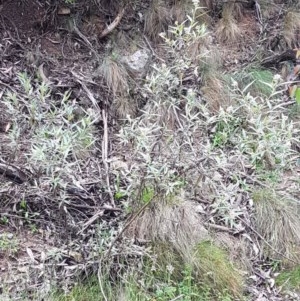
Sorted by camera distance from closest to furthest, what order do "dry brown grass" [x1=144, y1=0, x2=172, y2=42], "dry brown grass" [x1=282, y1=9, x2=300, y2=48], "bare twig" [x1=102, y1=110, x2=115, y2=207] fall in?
"bare twig" [x1=102, y1=110, x2=115, y2=207] < "dry brown grass" [x1=144, y1=0, x2=172, y2=42] < "dry brown grass" [x1=282, y1=9, x2=300, y2=48]

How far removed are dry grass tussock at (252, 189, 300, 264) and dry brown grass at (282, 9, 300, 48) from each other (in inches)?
70.4

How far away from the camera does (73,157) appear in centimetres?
309

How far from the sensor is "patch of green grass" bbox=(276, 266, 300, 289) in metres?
2.73

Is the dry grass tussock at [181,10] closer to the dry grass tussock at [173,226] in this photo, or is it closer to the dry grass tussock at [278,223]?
the dry grass tussock at [278,223]

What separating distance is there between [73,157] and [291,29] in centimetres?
247

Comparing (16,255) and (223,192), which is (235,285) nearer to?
(223,192)

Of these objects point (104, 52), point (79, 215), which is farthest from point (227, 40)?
point (79, 215)

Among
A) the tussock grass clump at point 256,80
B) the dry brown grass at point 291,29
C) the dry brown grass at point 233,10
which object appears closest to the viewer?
the tussock grass clump at point 256,80

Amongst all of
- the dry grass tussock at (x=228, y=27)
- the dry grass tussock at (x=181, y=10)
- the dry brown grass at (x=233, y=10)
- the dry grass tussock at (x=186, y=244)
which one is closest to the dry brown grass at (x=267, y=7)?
the dry brown grass at (x=233, y=10)

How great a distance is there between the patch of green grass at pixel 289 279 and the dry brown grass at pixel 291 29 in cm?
230

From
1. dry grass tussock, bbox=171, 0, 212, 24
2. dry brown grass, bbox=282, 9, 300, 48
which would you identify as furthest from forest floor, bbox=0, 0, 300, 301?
dry grass tussock, bbox=171, 0, 212, 24

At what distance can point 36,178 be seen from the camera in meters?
2.75

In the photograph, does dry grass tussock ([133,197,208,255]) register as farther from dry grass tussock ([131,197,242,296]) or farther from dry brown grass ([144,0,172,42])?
dry brown grass ([144,0,172,42])

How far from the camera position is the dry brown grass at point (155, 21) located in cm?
423
